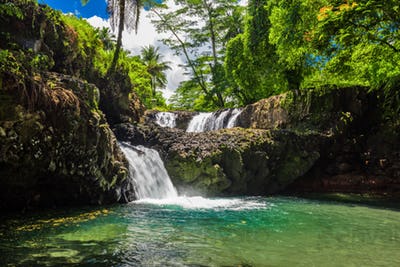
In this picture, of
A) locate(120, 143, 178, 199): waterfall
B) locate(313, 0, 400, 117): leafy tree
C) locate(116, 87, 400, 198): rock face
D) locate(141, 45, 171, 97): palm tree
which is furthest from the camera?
locate(141, 45, 171, 97): palm tree

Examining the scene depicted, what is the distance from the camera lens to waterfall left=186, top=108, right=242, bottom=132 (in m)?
21.2

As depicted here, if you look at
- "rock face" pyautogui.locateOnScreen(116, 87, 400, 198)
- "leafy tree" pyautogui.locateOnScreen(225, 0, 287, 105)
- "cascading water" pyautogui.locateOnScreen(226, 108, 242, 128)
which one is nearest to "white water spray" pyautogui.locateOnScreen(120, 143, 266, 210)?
"rock face" pyautogui.locateOnScreen(116, 87, 400, 198)

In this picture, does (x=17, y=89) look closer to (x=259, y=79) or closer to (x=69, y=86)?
(x=69, y=86)

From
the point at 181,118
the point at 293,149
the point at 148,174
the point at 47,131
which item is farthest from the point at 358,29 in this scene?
the point at 181,118

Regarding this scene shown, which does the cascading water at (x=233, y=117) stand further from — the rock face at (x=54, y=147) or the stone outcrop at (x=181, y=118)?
the rock face at (x=54, y=147)

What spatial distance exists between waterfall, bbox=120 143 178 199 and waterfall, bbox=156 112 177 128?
36.6ft

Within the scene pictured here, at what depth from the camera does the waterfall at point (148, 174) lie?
11.9 meters

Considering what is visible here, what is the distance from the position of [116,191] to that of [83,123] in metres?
2.68

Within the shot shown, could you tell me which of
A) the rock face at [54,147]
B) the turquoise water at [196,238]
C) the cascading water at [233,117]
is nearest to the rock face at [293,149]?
the cascading water at [233,117]

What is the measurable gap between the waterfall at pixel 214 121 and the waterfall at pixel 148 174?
8785mm

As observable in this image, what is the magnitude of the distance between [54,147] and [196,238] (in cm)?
448

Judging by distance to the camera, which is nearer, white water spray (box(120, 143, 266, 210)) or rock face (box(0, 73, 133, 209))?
rock face (box(0, 73, 133, 209))

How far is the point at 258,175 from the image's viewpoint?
48.9 feet

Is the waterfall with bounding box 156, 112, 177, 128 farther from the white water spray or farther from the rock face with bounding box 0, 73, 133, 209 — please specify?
the rock face with bounding box 0, 73, 133, 209
